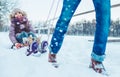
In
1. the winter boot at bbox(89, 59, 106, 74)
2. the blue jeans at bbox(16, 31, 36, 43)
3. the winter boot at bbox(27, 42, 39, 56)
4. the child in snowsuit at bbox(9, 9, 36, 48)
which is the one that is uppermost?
the child in snowsuit at bbox(9, 9, 36, 48)

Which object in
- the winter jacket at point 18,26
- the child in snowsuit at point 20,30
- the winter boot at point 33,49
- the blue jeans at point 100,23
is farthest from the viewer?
the winter jacket at point 18,26

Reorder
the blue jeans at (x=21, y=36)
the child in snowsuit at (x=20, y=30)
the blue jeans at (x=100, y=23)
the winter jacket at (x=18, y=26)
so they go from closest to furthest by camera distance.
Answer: the blue jeans at (x=100, y=23) < the child in snowsuit at (x=20, y=30) < the blue jeans at (x=21, y=36) < the winter jacket at (x=18, y=26)

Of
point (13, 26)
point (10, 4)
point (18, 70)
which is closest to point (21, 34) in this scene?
point (13, 26)

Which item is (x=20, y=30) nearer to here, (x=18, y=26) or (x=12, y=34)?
Answer: (x=18, y=26)

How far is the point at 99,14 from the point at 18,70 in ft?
2.49

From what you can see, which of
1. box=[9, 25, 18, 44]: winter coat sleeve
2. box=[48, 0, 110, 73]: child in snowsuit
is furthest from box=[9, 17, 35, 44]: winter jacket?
box=[48, 0, 110, 73]: child in snowsuit

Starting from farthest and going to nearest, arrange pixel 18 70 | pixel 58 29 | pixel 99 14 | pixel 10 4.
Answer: pixel 10 4
pixel 58 29
pixel 99 14
pixel 18 70

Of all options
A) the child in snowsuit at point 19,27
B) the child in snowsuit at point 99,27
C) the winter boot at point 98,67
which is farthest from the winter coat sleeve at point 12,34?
the winter boot at point 98,67

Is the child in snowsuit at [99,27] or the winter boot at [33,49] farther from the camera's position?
the winter boot at [33,49]

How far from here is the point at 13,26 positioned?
485 centimetres

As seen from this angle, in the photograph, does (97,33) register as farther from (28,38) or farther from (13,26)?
(13,26)

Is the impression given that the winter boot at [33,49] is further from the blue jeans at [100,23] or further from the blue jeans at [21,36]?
the blue jeans at [21,36]

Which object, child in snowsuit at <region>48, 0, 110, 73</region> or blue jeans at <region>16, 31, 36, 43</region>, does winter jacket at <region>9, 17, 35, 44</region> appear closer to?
blue jeans at <region>16, 31, 36, 43</region>

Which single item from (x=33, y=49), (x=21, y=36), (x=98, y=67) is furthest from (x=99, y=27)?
(x=21, y=36)
